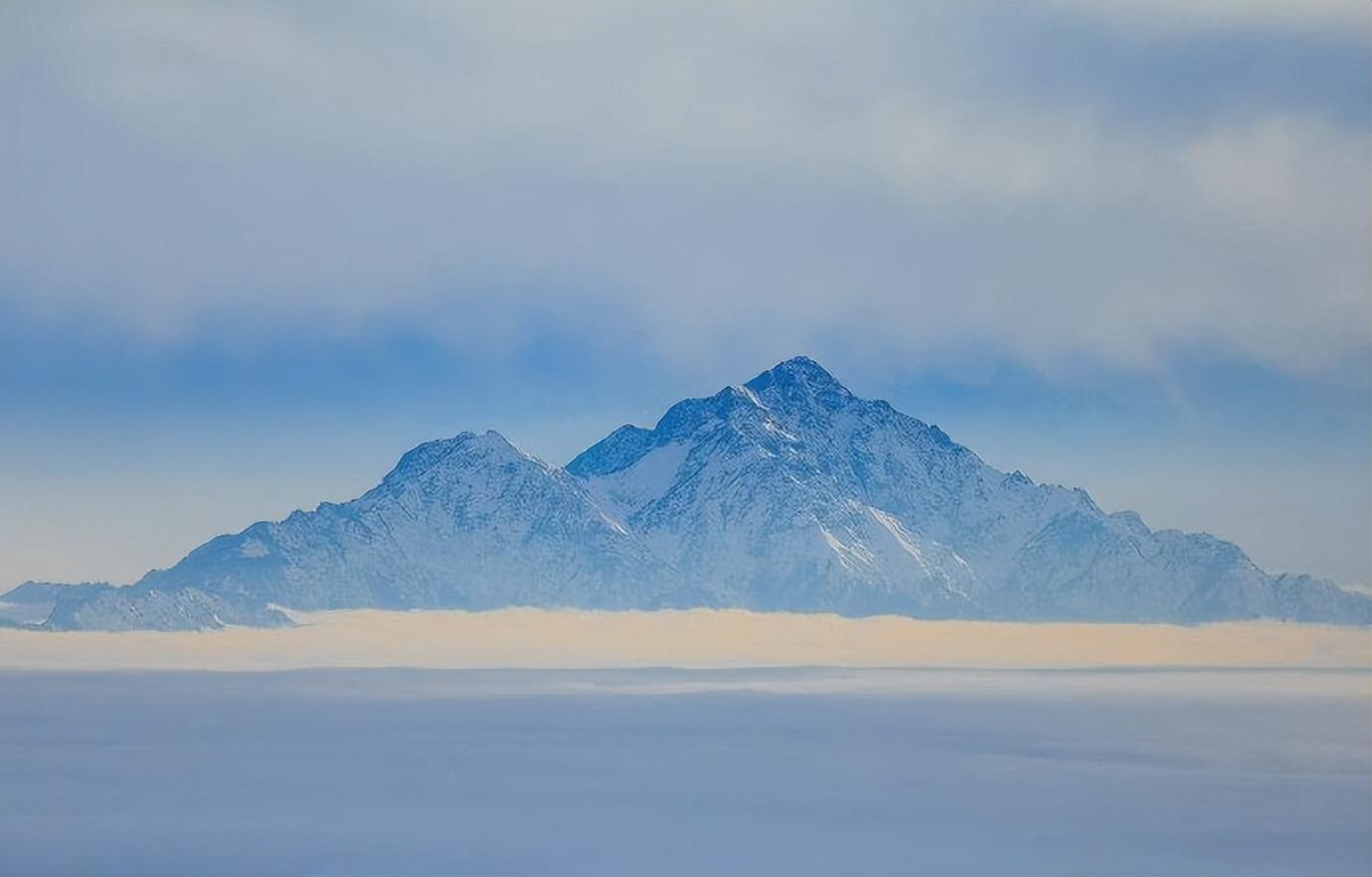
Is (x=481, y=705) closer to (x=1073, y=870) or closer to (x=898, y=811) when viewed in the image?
(x=898, y=811)

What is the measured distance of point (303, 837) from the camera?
55.3 m

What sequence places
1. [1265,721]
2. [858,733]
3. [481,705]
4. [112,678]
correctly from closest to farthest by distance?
[858,733] < [1265,721] < [481,705] < [112,678]

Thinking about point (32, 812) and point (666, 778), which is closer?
point (32, 812)

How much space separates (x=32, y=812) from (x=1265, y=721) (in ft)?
259

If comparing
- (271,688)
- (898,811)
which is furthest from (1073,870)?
(271,688)

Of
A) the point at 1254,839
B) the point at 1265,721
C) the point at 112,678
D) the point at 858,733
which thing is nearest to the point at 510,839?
the point at 1254,839

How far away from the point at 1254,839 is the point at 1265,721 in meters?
65.2

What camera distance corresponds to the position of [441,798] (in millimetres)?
65938

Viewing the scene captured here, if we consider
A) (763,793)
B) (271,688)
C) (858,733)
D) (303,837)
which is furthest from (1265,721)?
(271,688)

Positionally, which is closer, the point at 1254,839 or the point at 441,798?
the point at 1254,839

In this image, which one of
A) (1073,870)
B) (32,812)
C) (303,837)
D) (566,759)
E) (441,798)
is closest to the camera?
(1073,870)

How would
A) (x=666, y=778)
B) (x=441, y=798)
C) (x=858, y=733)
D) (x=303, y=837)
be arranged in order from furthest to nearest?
(x=858, y=733) < (x=666, y=778) < (x=441, y=798) < (x=303, y=837)

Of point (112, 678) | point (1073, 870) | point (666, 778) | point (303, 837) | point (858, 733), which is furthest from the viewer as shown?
point (112, 678)

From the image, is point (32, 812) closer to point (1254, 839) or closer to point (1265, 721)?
point (1254, 839)
